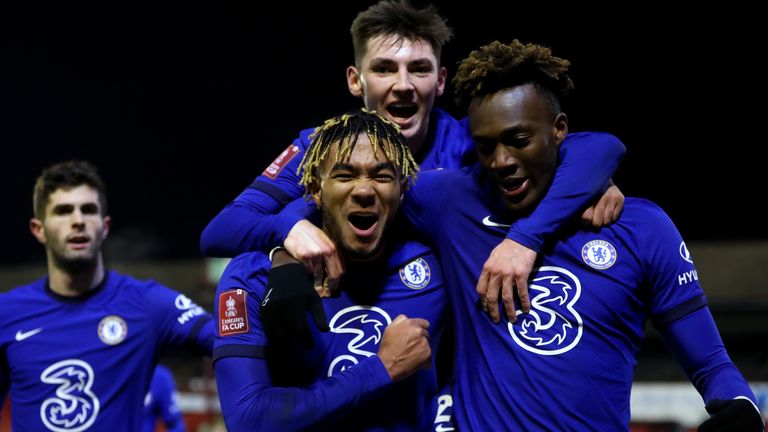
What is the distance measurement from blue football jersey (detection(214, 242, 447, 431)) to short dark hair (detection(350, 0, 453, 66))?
0.91m

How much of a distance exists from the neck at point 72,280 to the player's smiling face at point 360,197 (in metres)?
2.24

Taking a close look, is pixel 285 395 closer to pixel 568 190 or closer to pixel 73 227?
pixel 568 190

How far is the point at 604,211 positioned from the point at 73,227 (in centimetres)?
279

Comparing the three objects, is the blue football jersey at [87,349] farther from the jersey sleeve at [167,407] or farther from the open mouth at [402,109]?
the jersey sleeve at [167,407]

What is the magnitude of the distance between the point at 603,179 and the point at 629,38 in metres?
6.02

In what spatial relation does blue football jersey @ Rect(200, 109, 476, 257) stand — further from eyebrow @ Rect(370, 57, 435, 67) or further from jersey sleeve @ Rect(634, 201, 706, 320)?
jersey sleeve @ Rect(634, 201, 706, 320)

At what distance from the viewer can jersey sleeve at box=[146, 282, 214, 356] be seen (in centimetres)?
423

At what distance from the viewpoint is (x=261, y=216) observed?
2881 mm

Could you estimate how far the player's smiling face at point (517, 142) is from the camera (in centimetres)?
264

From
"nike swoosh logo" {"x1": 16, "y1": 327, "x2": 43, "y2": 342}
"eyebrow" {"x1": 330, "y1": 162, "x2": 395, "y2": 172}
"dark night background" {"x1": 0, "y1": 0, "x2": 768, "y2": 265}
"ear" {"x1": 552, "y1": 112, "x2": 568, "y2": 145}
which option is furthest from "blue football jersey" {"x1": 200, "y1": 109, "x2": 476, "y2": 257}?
"dark night background" {"x1": 0, "y1": 0, "x2": 768, "y2": 265}

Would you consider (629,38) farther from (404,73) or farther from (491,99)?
(491,99)

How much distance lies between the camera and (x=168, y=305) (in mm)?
4461

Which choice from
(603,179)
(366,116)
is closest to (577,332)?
(603,179)

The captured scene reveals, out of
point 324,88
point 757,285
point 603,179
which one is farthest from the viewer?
point 324,88
